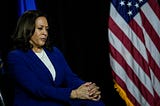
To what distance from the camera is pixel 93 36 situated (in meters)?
3.27

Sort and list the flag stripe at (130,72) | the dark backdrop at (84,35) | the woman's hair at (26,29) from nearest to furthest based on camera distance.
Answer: the woman's hair at (26,29), the flag stripe at (130,72), the dark backdrop at (84,35)

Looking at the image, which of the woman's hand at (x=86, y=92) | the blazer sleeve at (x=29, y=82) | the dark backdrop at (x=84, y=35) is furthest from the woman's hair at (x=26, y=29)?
the dark backdrop at (x=84, y=35)

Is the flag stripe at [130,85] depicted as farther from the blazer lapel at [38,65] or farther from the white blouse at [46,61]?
the blazer lapel at [38,65]

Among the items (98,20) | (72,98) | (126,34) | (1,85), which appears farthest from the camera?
(98,20)

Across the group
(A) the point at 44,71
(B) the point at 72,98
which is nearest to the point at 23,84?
(A) the point at 44,71

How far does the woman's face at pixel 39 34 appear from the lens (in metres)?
1.85

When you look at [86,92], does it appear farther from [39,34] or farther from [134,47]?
[134,47]

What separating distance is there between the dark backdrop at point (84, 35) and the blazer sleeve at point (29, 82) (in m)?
1.38

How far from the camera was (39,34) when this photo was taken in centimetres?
186

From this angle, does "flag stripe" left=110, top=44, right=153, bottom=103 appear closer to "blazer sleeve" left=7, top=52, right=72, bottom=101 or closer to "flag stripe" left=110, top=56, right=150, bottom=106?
"flag stripe" left=110, top=56, right=150, bottom=106

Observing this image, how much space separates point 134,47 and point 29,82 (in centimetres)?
151

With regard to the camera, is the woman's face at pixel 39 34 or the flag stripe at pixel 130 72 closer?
the woman's face at pixel 39 34

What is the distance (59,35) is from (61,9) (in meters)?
0.24

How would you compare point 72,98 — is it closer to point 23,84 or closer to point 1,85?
point 23,84
